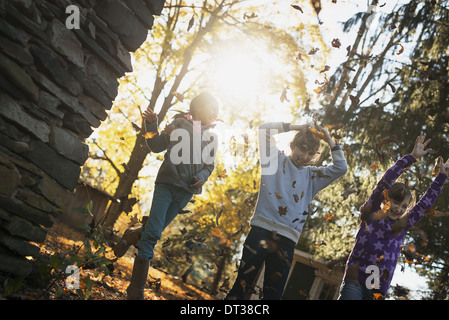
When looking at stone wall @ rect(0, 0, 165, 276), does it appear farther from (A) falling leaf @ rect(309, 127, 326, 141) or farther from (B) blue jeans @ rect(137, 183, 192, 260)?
(A) falling leaf @ rect(309, 127, 326, 141)

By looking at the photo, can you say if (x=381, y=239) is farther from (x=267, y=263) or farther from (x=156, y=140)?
(x=156, y=140)

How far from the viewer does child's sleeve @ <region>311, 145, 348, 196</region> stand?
3131 mm

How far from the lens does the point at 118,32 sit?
289 centimetres

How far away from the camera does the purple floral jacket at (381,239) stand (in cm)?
321

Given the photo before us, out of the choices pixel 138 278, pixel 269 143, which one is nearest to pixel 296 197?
pixel 269 143

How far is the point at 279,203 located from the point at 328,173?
0.54 meters

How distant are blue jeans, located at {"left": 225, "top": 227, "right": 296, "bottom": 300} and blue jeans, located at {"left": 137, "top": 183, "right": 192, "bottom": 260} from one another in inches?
26.9

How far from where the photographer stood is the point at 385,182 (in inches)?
130

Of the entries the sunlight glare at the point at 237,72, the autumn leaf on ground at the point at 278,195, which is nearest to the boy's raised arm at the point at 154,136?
the autumn leaf on ground at the point at 278,195
